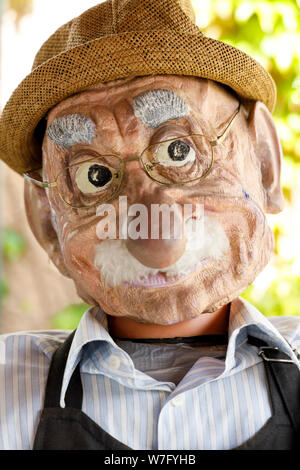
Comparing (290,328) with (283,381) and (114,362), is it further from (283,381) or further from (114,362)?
(114,362)

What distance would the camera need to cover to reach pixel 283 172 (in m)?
2.40

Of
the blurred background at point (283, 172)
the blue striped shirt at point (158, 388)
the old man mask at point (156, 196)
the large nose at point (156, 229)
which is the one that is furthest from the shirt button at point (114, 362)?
the blurred background at point (283, 172)

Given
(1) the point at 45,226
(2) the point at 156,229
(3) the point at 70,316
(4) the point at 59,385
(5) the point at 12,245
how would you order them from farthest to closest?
(5) the point at 12,245, (3) the point at 70,316, (1) the point at 45,226, (4) the point at 59,385, (2) the point at 156,229

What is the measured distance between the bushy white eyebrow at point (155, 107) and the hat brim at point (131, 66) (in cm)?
5

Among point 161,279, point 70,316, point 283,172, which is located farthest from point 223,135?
point 70,316

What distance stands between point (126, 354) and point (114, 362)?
3cm

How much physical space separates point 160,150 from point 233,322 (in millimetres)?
422

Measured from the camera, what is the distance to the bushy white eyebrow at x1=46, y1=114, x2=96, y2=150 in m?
1.28

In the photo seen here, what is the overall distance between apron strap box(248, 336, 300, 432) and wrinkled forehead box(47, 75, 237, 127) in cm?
53

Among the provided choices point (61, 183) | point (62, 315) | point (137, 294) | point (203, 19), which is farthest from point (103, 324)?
point (203, 19)

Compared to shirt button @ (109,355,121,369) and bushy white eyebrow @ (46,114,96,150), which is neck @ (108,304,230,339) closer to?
shirt button @ (109,355,121,369)

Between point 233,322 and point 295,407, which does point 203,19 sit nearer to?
point 233,322

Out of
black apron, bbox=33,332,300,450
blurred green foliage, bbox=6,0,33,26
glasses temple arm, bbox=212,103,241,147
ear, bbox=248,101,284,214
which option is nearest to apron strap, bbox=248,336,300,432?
black apron, bbox=33,332,300,450

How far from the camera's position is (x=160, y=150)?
126 cm
